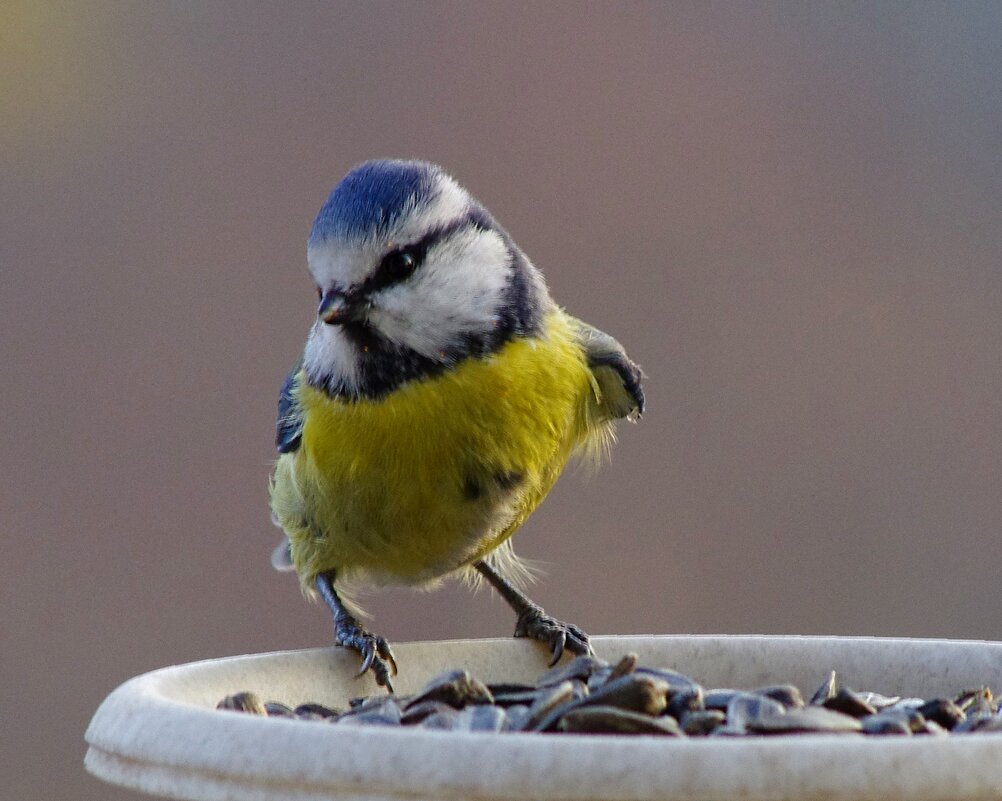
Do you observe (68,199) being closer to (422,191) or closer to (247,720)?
(422,191)

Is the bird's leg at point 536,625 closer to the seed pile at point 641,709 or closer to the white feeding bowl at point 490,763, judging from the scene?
the seed pile at point 641,709

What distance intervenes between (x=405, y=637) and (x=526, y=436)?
129 centimetres

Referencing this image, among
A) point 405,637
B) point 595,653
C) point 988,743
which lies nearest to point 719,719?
point 988,743

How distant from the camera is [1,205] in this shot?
3207 mm

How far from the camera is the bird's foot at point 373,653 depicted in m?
1.47

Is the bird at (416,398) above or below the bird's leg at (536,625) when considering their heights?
above

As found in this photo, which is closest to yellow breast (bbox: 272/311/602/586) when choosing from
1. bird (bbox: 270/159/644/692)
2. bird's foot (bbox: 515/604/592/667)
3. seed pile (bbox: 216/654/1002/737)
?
bird (bbox: 270/159/644/692)

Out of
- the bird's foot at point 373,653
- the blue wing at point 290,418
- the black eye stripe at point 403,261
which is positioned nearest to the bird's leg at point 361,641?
the bird's foot at point 373,653

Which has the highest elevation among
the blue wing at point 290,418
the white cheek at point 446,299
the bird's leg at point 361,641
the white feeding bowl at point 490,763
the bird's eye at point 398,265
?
the bird's eye at point 398,265

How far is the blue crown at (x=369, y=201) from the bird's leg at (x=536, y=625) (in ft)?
1.70

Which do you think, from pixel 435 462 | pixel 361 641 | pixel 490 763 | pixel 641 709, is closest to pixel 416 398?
pixel 435 462

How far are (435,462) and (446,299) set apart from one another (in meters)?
0.19

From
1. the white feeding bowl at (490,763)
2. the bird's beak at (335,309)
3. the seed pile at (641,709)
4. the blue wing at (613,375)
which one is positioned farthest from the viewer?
the blue wing at (613,375)

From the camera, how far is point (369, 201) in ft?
4.96
